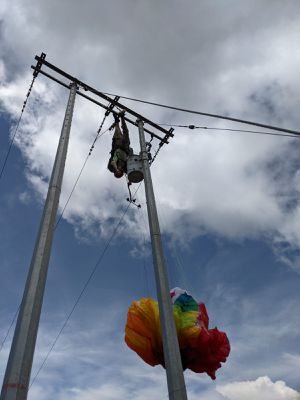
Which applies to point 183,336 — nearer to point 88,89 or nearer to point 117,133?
point 117,133

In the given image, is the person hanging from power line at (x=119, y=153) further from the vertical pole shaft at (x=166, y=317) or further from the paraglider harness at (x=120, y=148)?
the vertical pole shaft at (x=166, y=317)

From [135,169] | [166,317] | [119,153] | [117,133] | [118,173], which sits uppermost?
[117,133]

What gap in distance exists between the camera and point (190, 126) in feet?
28.9

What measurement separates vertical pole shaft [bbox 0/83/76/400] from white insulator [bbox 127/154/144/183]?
2568 mm

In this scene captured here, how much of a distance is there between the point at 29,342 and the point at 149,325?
111 inches

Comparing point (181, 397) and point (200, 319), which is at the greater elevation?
point (200, 319)

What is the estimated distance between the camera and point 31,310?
3820 millimetres

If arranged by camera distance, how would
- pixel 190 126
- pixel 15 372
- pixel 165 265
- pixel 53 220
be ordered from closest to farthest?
1. pixel 15 372
2. pixel 53 220
3. pixel 165 265
4. pixel 190 126

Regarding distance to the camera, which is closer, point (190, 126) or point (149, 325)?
point (149, 325)

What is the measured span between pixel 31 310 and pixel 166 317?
6.21ft

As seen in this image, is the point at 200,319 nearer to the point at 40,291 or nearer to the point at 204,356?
the point at 204,356

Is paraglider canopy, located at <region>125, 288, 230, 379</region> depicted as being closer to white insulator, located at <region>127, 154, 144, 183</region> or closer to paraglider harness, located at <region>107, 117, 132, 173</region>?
white insulator, located at <region>127, 154, 144, 183</region>

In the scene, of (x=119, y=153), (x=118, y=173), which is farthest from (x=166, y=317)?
(x=119, y=153)

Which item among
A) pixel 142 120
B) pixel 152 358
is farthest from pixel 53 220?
pixel 142 120
